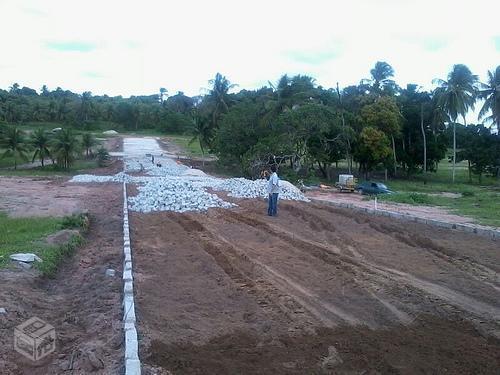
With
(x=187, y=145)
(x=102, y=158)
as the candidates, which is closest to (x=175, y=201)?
(x=102, y=158)

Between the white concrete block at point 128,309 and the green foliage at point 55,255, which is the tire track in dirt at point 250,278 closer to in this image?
the white concrete block at point 128,309

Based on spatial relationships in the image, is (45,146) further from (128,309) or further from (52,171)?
(128,309)

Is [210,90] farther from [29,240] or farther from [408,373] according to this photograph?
[408,373]

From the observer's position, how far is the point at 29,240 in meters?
11.3

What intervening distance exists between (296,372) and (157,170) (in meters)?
33.0

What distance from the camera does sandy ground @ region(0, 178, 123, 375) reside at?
17.7ft

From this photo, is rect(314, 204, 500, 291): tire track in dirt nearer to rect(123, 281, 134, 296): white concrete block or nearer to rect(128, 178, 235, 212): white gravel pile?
rect(128, 178, 235, 212): white gravel pile

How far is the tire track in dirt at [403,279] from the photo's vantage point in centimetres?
736

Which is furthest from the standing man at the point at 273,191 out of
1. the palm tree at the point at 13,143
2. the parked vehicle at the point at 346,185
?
the palm tree at the point at 13,143

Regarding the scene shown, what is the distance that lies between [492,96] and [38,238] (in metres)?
42.0

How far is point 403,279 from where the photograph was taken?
8867 millimetres

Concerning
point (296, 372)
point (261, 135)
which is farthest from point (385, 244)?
point (261, 135)

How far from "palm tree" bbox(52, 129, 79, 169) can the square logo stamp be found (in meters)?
37.9

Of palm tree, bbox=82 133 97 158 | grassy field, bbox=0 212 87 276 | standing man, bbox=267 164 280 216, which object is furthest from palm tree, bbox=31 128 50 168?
standing man, bbox=267 164 280 216
